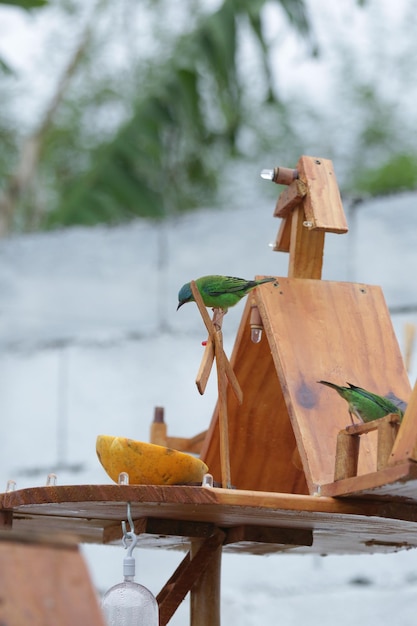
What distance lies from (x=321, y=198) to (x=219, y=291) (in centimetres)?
27

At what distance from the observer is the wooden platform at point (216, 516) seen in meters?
1.32

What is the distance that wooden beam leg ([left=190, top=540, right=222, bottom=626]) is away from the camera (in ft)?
5.52

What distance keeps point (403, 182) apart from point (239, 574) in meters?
2.79

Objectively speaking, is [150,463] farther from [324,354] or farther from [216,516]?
[324,354]

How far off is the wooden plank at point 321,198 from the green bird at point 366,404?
343 mm

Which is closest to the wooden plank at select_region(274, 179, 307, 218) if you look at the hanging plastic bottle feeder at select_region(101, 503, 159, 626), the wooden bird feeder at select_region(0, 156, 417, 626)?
the wooden bird feeder at select_region(0, 156, 417, 626)

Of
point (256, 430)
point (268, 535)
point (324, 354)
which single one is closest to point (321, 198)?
point (324, 354)

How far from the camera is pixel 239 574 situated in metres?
2.90

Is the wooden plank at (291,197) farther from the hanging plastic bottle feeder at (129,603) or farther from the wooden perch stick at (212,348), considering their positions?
the hanging plastic bottle feeder at (129,603)

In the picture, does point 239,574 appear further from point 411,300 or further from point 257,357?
point 257,357

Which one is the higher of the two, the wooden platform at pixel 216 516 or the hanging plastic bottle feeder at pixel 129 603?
the wooden platform at pixel 216 516

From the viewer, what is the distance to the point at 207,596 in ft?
5.53

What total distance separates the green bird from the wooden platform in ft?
0.36

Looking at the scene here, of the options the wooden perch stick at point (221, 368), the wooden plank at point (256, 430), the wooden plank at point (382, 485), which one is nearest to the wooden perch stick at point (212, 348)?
the wooden perch stick at point (221, 368)
